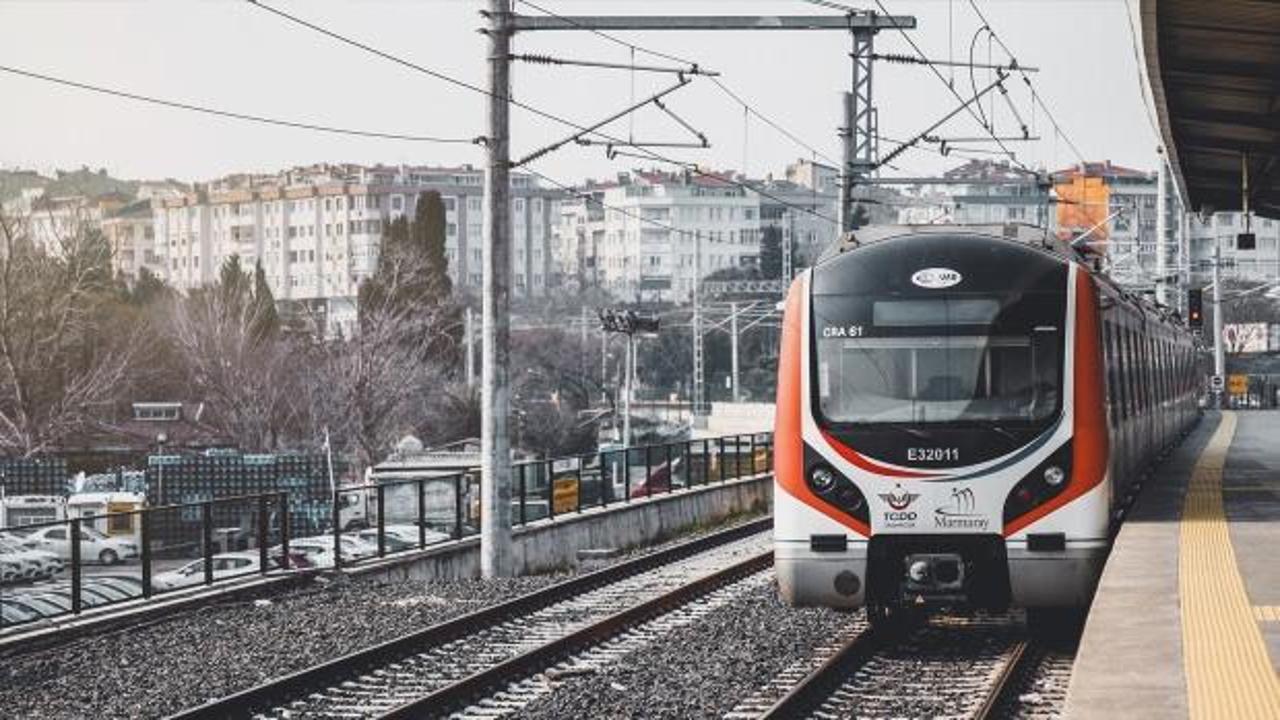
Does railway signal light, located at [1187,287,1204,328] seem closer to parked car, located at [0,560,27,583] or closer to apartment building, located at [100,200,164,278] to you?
parked car, located at [0,560,27,583]

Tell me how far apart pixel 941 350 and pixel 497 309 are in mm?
8769

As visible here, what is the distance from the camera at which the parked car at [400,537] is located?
24.7 m

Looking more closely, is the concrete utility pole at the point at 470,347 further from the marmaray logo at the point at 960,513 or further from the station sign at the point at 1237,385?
the marmaray logo at the point at 960,513

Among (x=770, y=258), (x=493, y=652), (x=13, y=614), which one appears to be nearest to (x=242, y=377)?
(x=13, y=614)

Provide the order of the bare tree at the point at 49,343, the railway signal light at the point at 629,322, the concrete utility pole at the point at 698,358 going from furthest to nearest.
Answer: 1. the concrete utility pole at the point at 698,358
2. the bare tree at the point at 49,343
3. the railway signal light at the point at 629,322

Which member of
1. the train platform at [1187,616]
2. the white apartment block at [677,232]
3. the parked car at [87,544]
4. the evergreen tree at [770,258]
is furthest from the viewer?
the white apartment block at [677,232]

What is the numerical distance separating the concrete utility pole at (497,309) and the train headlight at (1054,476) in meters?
8.96

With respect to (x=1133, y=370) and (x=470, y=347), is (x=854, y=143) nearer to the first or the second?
(x=1133, y=370)

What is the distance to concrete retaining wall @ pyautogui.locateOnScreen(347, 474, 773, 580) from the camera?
24.3 meters

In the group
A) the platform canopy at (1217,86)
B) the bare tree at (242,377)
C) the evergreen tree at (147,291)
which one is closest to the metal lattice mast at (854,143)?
the platform canopy at (1217,86)

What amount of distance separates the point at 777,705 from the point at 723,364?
110475mm

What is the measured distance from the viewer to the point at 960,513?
48.2ft

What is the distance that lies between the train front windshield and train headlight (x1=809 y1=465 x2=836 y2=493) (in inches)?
14.0

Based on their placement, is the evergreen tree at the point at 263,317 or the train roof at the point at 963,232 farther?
the evergreen tree at the point at 263,317
